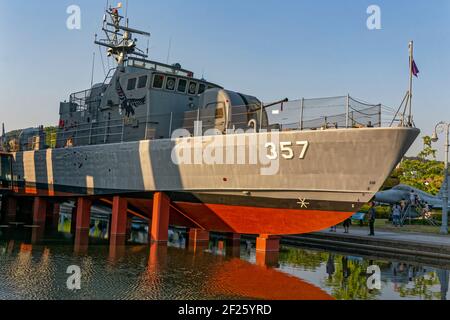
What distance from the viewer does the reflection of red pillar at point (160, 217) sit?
18.1m

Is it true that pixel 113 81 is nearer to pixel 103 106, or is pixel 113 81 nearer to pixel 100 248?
pixel 103 106

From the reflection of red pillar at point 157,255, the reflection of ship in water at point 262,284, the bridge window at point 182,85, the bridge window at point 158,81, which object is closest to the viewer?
the reflection of ship in water at point 262,284

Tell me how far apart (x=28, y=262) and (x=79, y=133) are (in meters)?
11.8

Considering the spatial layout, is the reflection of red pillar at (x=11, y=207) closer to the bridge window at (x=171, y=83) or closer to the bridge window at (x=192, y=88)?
the bridge window at (x=171, y=83)

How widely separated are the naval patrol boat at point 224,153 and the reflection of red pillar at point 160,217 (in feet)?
1.31

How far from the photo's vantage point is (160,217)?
18094 millimetres

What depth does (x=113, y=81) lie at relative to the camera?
71.8 feet

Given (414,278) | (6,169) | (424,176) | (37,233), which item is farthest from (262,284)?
(424,176)

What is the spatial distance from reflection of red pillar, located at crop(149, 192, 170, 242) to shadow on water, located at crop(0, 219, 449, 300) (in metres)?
0.63

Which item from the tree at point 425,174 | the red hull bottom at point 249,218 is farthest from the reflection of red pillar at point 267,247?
the tree at point 425,174

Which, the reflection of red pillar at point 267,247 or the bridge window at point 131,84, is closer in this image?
the reflection of red pillar at point 267,247

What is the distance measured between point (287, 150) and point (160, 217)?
605cm

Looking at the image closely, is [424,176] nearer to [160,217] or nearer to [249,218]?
[249,218]
